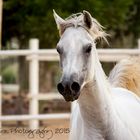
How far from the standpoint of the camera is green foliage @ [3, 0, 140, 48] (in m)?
13.0

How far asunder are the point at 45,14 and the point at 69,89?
31.7ft

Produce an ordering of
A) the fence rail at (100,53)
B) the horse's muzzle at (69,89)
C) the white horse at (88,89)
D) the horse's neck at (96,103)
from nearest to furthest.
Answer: the horse's muzzle at (69,89), the white horse at (88,89), the horse's neck at (96,103), the fence rail at (100,53)

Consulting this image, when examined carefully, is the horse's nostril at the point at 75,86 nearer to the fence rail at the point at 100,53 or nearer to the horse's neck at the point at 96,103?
the horse's neck at the point at 96,103

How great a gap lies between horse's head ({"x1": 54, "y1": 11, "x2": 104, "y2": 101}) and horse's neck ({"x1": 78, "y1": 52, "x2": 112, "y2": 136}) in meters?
0.12

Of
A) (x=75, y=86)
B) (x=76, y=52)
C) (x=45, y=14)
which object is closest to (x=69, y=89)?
(x=75, y=86)

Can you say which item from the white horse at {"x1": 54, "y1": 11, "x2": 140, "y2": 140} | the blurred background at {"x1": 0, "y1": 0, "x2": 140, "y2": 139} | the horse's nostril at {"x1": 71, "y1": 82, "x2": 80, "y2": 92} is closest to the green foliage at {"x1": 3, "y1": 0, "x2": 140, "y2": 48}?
the blurred background at {"x1": 0, "y1": 0, "x2": 140, "y2": 139}

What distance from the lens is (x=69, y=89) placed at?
150 inches

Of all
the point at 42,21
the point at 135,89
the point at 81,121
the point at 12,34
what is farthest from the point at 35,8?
the point at 81,121

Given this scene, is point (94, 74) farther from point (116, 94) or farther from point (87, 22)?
point (116, 94)

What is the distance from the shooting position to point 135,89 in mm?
5805

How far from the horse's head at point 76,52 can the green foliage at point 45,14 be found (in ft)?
26.7

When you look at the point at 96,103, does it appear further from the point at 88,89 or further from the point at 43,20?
the point at 43,20

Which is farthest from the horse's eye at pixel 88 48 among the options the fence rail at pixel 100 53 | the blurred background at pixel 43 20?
the blurred background at pixel 43 20

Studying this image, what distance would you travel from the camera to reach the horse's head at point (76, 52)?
12.7ft
